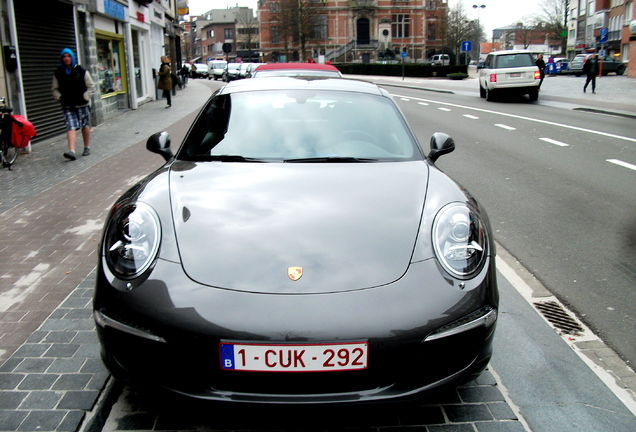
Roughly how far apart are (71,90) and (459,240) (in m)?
9.06

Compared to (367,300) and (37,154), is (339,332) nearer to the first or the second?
(367,300)

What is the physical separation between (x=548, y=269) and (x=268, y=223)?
2971 mm

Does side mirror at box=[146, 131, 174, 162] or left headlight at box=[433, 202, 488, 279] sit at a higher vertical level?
side mirror at box=[146, 131, 174, 162]

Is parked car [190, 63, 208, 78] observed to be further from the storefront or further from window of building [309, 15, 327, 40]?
the storefront

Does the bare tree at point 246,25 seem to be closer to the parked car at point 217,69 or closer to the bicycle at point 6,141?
the parked car at point 217,69

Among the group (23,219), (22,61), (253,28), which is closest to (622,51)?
(22,61)

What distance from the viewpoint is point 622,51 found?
62.7 metres

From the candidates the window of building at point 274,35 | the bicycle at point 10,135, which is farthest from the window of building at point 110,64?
the window of building at point 274,35

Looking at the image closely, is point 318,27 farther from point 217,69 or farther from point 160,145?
point 160,145

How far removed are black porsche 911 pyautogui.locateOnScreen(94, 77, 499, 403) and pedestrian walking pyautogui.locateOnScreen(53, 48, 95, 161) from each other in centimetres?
779

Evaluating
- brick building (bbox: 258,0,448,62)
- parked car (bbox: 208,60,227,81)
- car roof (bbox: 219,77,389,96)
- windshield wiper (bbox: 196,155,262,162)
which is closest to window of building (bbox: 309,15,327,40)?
brick building (bbox: 258,0,448,62)

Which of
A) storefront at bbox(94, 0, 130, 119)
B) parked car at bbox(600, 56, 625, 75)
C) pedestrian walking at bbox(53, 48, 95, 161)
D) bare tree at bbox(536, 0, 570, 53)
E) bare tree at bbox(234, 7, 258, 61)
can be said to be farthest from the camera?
bare tree at bbox(234, 7, 258, 61)

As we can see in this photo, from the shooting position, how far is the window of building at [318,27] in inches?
3716

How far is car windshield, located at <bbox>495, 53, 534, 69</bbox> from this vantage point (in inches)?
912
